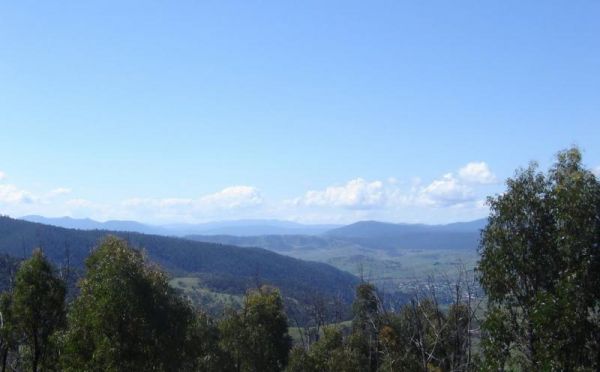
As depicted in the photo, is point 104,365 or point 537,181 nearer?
point 537,181

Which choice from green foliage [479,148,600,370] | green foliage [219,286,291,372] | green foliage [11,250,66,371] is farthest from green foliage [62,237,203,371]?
green foliage [219,286,291,372]

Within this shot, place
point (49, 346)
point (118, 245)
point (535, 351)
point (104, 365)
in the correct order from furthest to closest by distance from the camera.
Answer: point (49, 346)
point (118, 245)
point (104, 365)
point (535, 351)

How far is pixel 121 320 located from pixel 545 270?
2260 centimetres

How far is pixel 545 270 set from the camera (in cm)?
2572

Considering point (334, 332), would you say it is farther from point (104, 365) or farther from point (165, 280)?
point (104, 365)

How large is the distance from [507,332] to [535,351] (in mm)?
1549

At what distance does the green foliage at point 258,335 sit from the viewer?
6638 centimetres

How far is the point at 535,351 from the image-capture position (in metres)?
24.7

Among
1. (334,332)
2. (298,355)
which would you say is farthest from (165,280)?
(334,332)

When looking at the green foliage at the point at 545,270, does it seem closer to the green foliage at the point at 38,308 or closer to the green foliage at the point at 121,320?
the green foliage at the point at 121,320

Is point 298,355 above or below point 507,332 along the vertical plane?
below

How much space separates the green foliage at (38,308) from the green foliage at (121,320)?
5537mm

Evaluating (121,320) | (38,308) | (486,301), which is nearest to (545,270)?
(486,301)

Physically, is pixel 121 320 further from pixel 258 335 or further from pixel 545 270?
pixel 258 335
